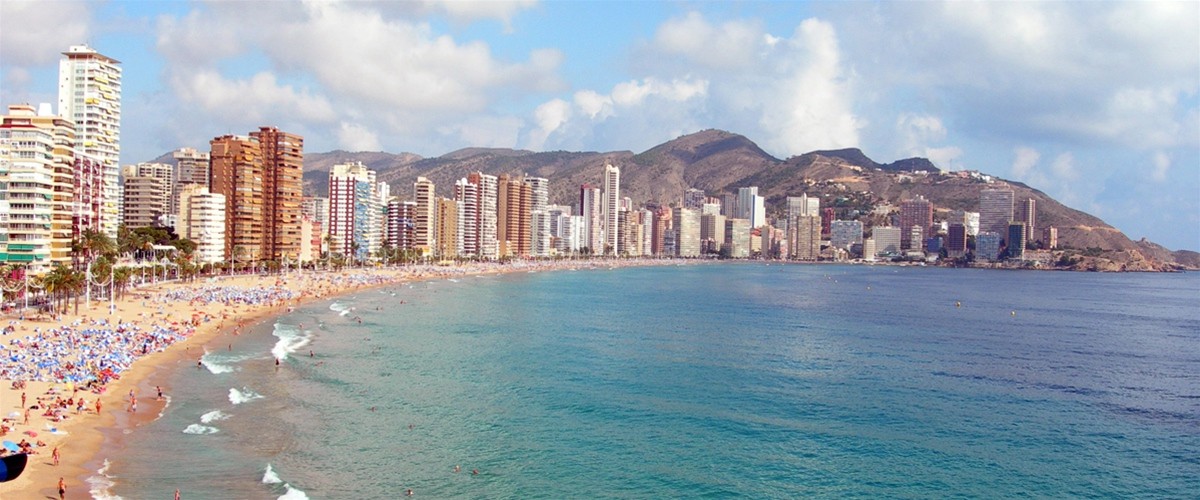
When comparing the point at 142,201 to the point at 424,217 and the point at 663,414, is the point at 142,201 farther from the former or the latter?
the point at 663,414

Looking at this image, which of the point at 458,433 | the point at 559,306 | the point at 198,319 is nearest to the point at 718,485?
the point at 458,433

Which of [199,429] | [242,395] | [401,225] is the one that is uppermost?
[401,225]

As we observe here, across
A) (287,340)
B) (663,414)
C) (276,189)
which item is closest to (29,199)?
(287,340)

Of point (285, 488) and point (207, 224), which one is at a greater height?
point (207, 224)

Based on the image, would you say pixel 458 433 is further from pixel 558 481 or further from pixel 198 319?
pixel 198 319

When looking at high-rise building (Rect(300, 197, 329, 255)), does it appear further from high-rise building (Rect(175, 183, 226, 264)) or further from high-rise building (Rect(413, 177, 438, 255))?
high-rise building (Rect(175, 183, 226, 264))

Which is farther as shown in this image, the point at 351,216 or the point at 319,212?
the point at 319,212
